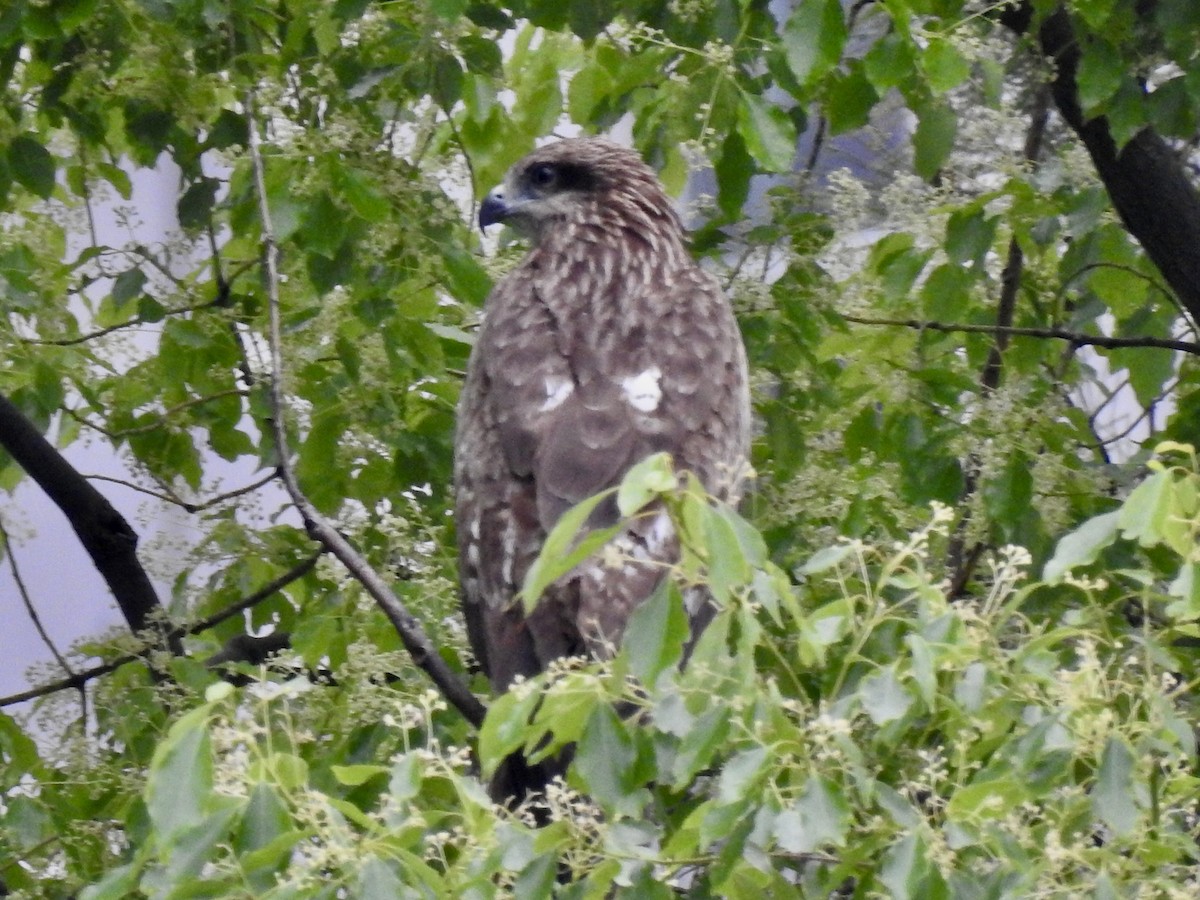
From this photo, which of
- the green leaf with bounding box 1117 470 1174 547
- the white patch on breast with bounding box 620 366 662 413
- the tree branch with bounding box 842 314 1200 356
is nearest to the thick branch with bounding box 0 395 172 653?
the white patch on breast with bounding box 620 366 662 413

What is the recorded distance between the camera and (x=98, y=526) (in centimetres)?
430

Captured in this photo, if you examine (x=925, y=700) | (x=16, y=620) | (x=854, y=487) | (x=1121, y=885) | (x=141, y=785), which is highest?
(x=16, y=620)

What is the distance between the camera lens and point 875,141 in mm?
5258

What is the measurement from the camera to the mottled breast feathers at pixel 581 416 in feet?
10.1

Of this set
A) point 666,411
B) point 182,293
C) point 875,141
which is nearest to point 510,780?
point 666,411

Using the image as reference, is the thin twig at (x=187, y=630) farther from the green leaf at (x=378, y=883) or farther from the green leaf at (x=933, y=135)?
the green leaf at (x=378, y=883)

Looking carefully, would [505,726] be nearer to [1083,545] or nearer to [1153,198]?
[1083,545]

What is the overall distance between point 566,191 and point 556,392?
0.97 meters

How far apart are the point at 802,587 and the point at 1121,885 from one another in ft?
5.14

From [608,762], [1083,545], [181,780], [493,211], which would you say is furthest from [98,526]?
[1083,545]

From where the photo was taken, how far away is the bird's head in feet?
13.8

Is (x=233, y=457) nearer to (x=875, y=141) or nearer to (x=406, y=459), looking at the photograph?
(x=406, y=459)

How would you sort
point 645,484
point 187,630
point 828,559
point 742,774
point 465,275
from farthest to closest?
point 187,630, point 465,275, point 828,559, point 742,774, point 645,484

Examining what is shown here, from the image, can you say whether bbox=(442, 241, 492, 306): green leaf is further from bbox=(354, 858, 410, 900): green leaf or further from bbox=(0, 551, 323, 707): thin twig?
bbox=(354, 858, 410, 900): green leaf
